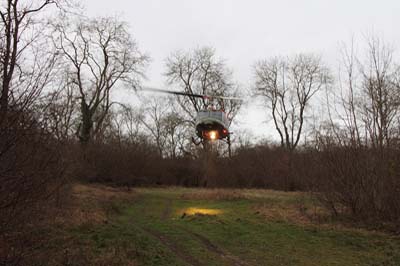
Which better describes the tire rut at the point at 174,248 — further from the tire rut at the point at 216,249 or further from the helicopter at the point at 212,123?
the helicopter at the point at 212,123

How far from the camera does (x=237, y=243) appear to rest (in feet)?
33.7

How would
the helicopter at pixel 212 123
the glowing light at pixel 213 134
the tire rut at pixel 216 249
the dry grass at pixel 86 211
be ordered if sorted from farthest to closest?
the dry grass at pixel 86 211, the glowing light at pixel 213 134, the helicopter at pixel 212 123, the tire rut at pixel 216 249

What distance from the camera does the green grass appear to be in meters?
8.17

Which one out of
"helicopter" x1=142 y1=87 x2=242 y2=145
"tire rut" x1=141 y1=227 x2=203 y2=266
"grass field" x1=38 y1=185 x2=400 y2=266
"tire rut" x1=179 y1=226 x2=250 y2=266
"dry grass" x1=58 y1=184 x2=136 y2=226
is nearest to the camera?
"grass field" x1=38 y1=185 x2=400 y2=266

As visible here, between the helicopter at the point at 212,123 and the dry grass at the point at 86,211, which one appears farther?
the dry grass at the point at 86,211

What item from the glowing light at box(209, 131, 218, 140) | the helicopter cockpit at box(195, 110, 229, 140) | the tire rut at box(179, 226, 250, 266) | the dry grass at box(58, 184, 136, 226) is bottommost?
the tire rut at box(179, 226, 250, 266)

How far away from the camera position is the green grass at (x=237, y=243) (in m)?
8.17

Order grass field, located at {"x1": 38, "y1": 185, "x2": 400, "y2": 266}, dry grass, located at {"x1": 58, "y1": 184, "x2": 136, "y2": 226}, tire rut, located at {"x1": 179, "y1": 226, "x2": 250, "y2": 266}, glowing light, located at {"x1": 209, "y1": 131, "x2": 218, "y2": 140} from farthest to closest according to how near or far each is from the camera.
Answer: dry grass, located at {"x1": 58, "y1": 184, "x2": 136, "y2": 226}, glowing light, located at {"x1": 209, "y1": 131, "x2": 218, "y2": 140}, tire rut, located at {"x1": 179, "y1": 226, "x2": 250, "y2": 266}, grass field, located at {"x1": 38, "y1": 185, "x2": 400, "y2": 266}

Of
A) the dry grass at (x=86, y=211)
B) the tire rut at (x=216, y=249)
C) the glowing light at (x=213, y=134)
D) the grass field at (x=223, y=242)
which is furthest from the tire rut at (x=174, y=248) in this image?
the glowing light at (x=213, y=134)

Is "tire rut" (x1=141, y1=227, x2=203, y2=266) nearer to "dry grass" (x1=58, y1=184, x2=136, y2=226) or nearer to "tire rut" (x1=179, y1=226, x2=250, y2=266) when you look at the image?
"tire rut" (x1=179, y1=226, x2=250, y2=266)

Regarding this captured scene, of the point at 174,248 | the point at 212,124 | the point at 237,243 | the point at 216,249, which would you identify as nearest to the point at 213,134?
the point at 212,124

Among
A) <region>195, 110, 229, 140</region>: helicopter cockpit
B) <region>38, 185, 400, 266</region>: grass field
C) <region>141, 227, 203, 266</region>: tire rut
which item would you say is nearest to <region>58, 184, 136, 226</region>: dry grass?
<region>38, 185, 400, 266</region>: grass field

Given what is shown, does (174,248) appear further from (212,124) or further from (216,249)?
(212,124)

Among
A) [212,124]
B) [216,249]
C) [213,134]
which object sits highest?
[212,124]
